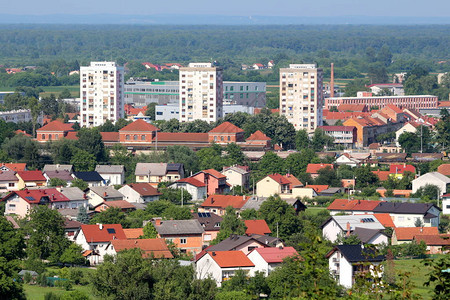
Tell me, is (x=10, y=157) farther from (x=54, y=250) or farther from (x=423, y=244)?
(x=423, y=244)

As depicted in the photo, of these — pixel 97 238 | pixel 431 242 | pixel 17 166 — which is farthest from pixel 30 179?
pixel 431 242

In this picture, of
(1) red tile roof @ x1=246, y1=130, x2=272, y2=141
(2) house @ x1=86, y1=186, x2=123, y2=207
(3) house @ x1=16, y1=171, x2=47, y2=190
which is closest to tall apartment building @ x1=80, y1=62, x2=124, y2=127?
(1) red tile roof @ x1=246, y1=130, x2=272, y2=141

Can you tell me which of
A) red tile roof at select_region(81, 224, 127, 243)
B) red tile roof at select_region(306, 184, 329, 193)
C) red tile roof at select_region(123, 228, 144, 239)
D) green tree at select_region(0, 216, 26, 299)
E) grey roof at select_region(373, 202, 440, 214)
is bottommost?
red tile roof at select_region(306, 184, 329, 193)

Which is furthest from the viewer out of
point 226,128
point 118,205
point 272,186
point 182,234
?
point 226,128

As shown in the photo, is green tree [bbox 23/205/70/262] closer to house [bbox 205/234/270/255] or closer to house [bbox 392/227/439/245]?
house [bbox 205/234/270/255]

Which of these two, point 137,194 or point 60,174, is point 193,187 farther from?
point 60,174

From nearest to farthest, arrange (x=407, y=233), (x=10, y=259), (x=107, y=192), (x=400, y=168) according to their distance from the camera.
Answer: (x=10, y=259) → (x=407, y=233) → (x=107, y=192) → (x=400, y=168)

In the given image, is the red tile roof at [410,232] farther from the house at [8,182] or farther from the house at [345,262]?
the house at [8,182]
